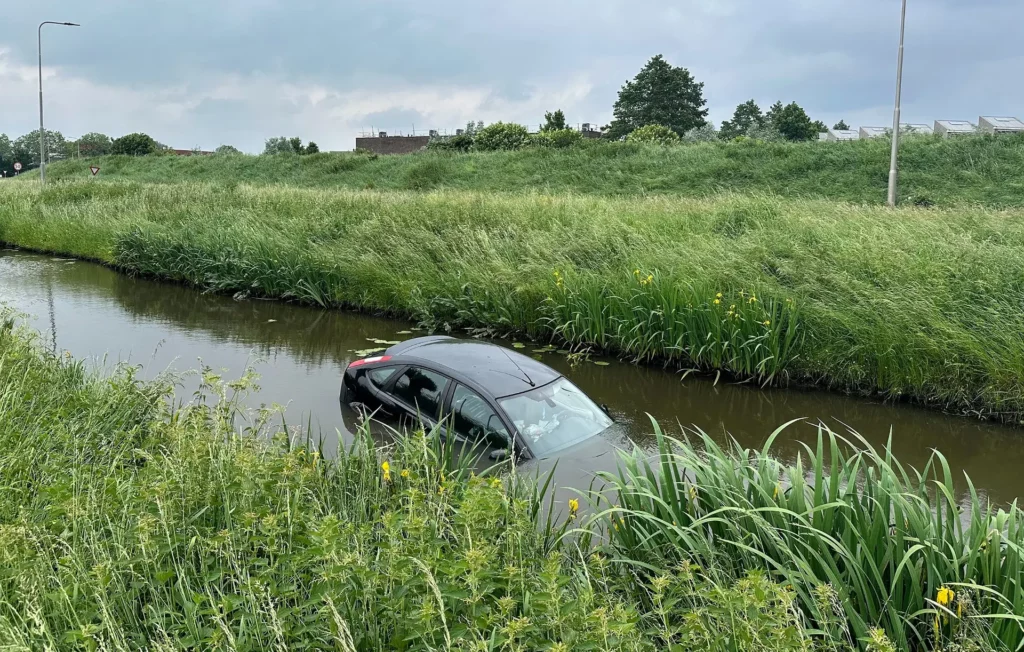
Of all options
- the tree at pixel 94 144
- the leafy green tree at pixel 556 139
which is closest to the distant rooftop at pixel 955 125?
the leafy green tree at pixel 556 139

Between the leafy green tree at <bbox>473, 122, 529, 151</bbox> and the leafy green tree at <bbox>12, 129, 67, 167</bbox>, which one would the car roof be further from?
the leafy green tree at <bbox>12, 129, 67, 167</bbox>

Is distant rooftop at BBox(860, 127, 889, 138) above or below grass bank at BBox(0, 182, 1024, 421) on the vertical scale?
above

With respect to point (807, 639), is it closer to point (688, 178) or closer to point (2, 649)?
point (2, 649)

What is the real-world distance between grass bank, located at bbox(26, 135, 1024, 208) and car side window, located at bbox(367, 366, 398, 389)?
18541 millimetres

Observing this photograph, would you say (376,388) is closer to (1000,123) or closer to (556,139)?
(556,139)

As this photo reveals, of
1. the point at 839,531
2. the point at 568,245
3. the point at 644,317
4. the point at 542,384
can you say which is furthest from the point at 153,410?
the point at 568,245

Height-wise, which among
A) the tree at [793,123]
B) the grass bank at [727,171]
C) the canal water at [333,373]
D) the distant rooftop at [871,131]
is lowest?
the canal water at [333,373]

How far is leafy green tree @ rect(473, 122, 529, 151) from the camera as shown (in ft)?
149

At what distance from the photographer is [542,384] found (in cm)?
750

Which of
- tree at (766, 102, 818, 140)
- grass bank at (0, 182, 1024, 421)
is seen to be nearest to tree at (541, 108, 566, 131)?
tree at (766, 102, 818, 140)

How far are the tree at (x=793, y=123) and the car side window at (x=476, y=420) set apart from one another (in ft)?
219

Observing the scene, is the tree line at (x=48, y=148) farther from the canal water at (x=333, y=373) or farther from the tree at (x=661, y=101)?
the canal water at (x=333, y=373)

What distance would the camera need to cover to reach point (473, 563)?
3.21 m

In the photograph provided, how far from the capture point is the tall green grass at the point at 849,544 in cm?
375
